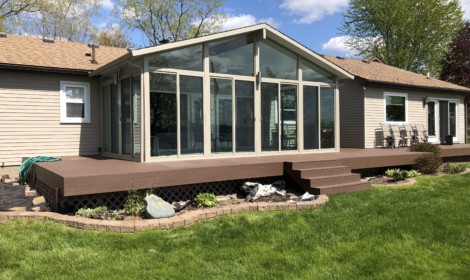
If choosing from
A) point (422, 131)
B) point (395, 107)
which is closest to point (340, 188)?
point (395, 107)

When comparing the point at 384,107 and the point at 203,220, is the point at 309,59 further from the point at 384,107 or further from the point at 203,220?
the point at 203,220

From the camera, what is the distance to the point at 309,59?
1014 cm

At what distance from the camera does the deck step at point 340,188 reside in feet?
22.6

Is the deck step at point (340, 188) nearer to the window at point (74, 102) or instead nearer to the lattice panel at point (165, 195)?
the lattice panel at point (165, 195)

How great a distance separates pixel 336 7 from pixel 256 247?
3121 centimetres

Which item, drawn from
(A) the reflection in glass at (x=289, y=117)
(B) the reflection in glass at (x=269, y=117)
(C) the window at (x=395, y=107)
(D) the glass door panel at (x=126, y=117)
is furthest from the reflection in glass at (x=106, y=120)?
(C) the window at (x=395, y=107)

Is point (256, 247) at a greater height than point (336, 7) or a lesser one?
lesser

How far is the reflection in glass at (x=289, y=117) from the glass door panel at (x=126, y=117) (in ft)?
12.2

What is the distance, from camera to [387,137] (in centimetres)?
1326

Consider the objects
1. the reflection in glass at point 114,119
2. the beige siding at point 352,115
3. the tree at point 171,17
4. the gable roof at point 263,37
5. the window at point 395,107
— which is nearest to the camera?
the gable roof at point 263,37

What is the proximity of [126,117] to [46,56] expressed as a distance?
3.38 metres

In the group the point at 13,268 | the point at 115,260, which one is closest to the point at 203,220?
the point at 115,260

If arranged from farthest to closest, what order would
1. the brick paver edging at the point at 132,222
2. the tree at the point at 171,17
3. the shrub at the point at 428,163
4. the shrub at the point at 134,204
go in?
the tree at the point at 171,17
the shrub at the point at 428,163
the shrub at the point at 134,204
the brick paver edging at the point at 132,222

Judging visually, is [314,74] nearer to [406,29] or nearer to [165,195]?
[165,195]
